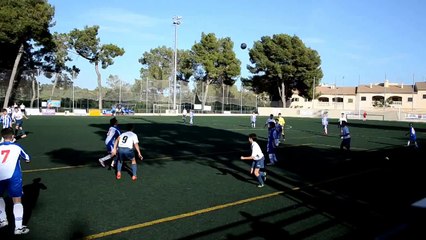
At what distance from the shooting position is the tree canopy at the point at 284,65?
7662cm

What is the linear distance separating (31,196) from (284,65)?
71268mm

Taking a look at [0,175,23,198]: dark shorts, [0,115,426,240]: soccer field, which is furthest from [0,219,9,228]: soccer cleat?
[0,175,23,198]: dark shorts

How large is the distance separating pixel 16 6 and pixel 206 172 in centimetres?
4012

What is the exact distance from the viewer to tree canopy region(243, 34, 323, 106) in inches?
3017

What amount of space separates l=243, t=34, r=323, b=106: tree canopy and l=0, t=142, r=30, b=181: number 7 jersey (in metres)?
71.7

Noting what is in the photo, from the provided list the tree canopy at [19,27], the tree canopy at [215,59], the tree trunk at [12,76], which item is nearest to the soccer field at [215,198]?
the tree canopy at [19,27]

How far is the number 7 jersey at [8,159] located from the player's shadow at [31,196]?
122 centimetres

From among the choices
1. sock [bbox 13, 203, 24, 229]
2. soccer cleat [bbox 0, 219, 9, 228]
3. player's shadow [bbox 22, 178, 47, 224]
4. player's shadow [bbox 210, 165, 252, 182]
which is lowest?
player's shadow [bbox 210, 165, 252, 182]

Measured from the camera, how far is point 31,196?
28.6 feet

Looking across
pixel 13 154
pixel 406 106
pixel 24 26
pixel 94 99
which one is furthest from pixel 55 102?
pixel 406 106

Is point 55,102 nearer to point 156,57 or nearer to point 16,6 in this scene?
point 16,6

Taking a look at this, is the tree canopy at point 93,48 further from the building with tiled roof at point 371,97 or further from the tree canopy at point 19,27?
the building with tiled roof at point 371,97

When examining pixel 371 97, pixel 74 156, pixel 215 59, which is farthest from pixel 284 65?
pixel 74 156

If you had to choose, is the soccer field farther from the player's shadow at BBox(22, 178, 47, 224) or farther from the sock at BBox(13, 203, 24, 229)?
the sock at BBox(13, 203, 24, 229)
